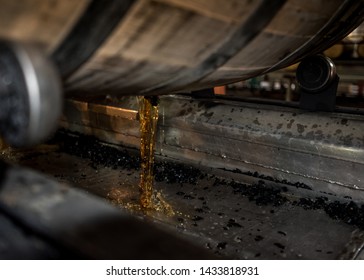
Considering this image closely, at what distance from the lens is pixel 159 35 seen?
3.73 feet

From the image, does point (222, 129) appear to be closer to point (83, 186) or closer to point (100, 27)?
point (83, 186)

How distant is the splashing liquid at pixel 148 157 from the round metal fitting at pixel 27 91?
69.9 inches

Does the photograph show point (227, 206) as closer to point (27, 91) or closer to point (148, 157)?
point (148, 157)

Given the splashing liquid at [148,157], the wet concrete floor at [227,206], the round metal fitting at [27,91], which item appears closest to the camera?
the round metal fitting at [27,91]

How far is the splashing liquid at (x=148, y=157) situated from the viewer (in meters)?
2.72

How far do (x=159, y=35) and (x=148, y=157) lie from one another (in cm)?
187

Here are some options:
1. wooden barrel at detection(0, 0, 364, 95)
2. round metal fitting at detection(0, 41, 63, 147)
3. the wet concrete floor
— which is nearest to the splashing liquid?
the wet concrete floor

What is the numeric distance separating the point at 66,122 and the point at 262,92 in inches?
180

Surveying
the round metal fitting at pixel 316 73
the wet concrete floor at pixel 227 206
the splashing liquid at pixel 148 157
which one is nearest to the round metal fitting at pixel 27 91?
the wet concrete floor at pixel 227 206

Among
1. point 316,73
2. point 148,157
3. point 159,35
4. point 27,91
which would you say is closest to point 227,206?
point 148,157

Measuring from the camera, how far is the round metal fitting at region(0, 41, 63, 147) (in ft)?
2.79

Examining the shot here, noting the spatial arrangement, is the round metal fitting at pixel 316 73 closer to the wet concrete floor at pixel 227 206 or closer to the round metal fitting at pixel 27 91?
the wet concrete floor at pixel 227 206

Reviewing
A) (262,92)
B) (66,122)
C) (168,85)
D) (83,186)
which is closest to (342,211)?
(168,85)

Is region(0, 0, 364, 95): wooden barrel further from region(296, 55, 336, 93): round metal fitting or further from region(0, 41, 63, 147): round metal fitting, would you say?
region(296, 55, 336, 93): round metal fitting
